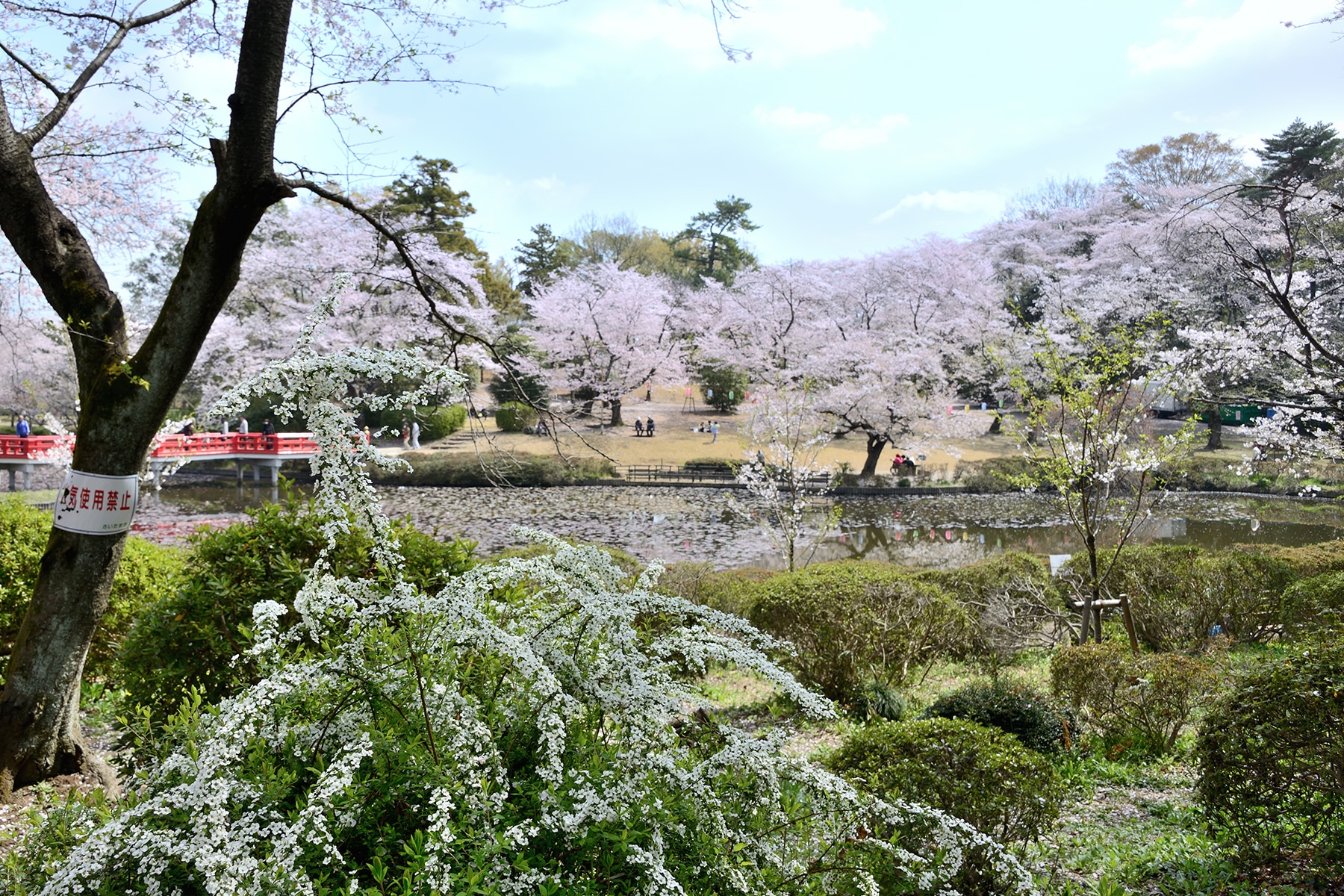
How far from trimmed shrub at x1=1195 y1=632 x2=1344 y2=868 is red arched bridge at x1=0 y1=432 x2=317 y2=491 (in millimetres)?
17462

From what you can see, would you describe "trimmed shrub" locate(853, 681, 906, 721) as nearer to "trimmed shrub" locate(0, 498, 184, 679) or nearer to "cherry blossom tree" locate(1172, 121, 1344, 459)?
"cherry blossom tree" locate(1172, 121, 1344, 459)

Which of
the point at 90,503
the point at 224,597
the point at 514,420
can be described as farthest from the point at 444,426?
the point at 224,597

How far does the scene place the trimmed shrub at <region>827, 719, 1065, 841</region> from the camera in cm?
288

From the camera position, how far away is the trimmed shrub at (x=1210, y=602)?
23.9ft

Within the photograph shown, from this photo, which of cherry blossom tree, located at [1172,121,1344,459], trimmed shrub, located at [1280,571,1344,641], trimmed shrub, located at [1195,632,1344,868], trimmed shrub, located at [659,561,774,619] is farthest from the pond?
Result: trimmed shrub, located at [1195,632,1344,868]

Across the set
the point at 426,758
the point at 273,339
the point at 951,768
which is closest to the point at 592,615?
the point at 426,758

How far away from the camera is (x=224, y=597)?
3.14 m

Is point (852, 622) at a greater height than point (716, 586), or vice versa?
point (852, 622)

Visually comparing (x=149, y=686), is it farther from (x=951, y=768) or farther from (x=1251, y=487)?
(x=1251, y=487)

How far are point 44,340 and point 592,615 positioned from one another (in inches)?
1186

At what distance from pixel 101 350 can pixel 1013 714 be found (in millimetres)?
4936

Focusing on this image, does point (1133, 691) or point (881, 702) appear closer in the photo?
point (1133, 691)

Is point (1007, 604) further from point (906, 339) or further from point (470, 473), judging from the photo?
point (906, 339)

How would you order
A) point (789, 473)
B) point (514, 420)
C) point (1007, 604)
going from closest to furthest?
point (1007, 604) → point (789, 473) → point (514, 420)
